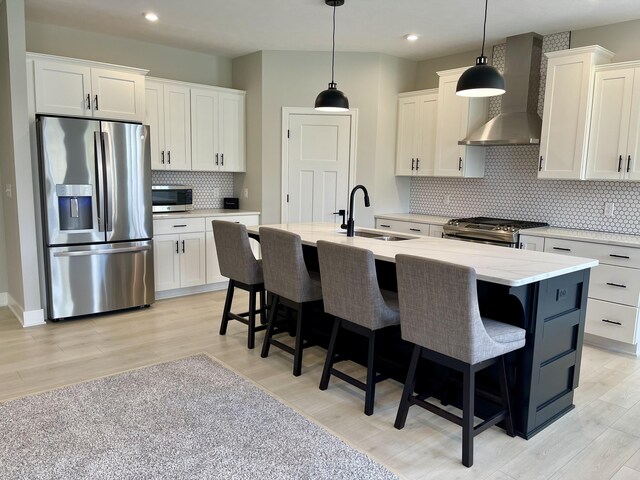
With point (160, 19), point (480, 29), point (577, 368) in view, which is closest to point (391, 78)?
point (480, 29)

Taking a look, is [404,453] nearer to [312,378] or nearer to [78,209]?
[312,378]

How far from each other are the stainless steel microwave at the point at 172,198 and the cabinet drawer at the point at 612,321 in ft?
13.5

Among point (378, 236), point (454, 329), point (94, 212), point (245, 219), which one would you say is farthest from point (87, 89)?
point (454, 329)

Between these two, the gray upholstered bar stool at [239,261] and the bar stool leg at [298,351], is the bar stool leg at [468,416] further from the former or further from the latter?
the gray upholstered bar stool at [239,261]

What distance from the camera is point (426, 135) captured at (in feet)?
17.7

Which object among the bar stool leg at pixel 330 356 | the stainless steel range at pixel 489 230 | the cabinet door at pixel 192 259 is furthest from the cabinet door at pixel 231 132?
the bar stool leg at pixel 330 356

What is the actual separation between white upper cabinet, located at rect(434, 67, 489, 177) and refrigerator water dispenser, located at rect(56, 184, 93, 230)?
3566 millimetres

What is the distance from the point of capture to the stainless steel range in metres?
4.25

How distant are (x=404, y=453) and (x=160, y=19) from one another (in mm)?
4151

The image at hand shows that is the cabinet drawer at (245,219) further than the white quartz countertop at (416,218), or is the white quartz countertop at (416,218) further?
the cabinet drawer at (245,219)

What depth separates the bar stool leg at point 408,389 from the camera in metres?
2.44

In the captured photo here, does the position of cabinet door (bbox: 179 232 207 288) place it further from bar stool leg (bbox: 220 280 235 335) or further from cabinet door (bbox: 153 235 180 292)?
bar stool leg (bbox: 220 280 235 335)

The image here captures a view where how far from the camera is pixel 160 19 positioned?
14.3ft

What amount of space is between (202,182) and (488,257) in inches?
157
